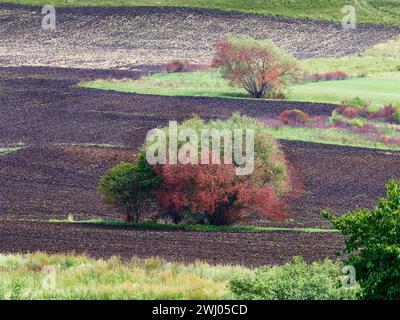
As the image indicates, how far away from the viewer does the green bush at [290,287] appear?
78.1 feet

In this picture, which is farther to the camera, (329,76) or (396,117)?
(329,76)

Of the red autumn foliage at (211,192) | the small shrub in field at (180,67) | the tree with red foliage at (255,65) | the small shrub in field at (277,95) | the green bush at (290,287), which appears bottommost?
the green bush at (290,287)

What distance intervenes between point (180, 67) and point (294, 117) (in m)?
23.7

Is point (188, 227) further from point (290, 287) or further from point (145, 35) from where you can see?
point (145, 35)

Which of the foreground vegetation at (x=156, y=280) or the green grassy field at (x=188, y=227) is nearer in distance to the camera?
the foreground vegetation at (x=156, y=280)

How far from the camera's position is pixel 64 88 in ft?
250

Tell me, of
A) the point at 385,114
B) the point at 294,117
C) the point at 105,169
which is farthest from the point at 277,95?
the point at 105,169

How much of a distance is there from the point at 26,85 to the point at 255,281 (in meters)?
54.8

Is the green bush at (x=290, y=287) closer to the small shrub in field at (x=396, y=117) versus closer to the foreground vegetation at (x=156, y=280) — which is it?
the foreground vegetation at (x=156, y=280)

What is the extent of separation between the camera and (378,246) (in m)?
23.1

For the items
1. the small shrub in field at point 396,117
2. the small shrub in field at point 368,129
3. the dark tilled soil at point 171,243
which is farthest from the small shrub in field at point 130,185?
the small shrub in field at point 396,117

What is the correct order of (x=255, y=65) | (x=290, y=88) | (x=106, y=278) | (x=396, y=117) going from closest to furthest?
(x=106, y=278) → (x=396, y=117) → (x=255, y=65) → (x=290, y=88)

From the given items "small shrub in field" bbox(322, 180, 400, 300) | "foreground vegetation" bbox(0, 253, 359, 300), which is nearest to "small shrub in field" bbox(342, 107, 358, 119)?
"foreground vegetation" bbox(0, 253, 359, 300)

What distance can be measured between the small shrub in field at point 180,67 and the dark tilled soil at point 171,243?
158 feet
